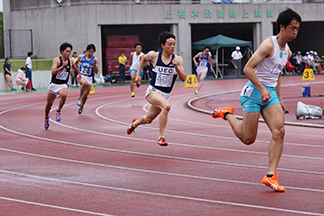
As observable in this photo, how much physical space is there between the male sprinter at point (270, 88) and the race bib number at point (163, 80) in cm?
299

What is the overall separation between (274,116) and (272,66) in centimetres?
62

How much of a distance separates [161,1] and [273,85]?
104 feet

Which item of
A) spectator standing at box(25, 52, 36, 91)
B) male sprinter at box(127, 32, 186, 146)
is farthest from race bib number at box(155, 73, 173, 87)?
spectator standing at box(25, 52, 36, 91)

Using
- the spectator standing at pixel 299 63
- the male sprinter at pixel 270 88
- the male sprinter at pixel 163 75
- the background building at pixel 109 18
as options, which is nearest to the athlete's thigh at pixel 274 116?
the male sprinter at pixel 270 88

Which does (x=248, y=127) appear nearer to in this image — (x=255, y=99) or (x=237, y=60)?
(x=255, y=99)

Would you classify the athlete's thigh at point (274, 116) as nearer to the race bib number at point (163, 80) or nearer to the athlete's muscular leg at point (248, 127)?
the athlete's muscular leg at point (248, 127)

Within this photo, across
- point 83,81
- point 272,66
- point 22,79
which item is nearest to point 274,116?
point 272,66

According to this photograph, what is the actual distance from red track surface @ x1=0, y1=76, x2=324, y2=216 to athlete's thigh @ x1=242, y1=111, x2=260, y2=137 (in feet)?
2.05

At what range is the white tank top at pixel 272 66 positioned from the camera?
597 centimetres

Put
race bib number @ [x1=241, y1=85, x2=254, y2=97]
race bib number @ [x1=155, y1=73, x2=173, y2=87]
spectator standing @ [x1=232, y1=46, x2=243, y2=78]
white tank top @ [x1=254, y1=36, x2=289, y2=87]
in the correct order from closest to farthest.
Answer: white tank top @ [x1=254, y1=36, x2=289, y2=87], race bib number @ [x1=241, y1=85, x2=254, y2=97], race bib number @ [x1=155, y1=73, x2=173, y2=87], spectator standing @ [x1=232, y1=46, x2=243, y2=78]

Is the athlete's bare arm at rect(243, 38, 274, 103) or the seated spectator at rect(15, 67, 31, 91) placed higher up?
the athlete's bare arm at rect(243, 38, 274, 103)

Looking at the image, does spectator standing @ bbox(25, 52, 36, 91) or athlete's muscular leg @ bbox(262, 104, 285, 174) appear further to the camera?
spectator standing @ bbox(25, 52, 36, 91)

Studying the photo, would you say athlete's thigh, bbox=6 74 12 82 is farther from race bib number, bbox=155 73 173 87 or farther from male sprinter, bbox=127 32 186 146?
race bib number, bbox=155 73 173 87

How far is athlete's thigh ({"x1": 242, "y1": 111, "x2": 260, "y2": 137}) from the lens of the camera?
20.0 ft
